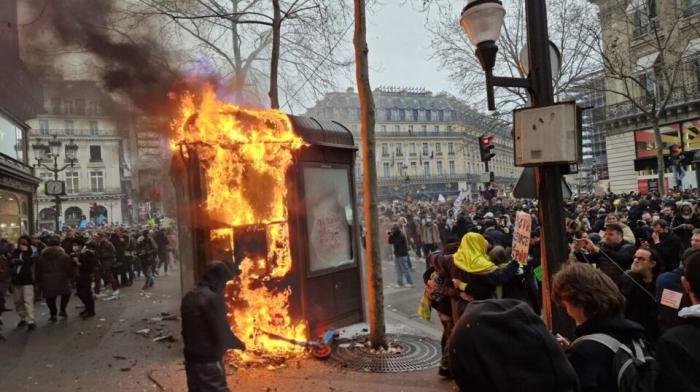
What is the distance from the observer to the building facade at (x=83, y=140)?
8969 millimetres

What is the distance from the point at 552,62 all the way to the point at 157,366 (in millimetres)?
6235

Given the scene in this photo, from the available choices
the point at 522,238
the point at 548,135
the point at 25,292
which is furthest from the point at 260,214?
the point at 25,292

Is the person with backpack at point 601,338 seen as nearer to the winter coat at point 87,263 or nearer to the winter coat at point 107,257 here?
the winter coat at point 87,263

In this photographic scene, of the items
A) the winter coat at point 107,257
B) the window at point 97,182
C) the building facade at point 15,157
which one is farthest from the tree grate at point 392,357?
the window at point 97,182

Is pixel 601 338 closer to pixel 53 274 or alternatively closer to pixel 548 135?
pixel 548 135

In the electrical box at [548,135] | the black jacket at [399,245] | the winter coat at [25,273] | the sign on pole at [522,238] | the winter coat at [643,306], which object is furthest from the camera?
the black jacket at [399,245]

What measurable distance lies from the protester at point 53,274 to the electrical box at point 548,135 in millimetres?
9317

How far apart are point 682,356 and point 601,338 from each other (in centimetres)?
31

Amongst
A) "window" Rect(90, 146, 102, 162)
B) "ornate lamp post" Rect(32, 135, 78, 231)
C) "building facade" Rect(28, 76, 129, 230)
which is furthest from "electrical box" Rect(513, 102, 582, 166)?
"window" Rect(90, 146, 102, 162)

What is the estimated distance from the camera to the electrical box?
4008 mm

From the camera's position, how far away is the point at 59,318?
32.6 ft

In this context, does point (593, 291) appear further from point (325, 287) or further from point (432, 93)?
point (432, 93)

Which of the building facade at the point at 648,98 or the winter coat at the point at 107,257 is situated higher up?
the building facade at the point at 648,98

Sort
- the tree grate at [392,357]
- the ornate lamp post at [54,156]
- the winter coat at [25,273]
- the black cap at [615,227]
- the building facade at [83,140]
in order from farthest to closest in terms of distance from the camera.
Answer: the ornate lamp post at [54,156] < the winter coat at [25,273] < the building facade at [83,140] < the tree grate at [392,357] < the black cap at [615,227]
